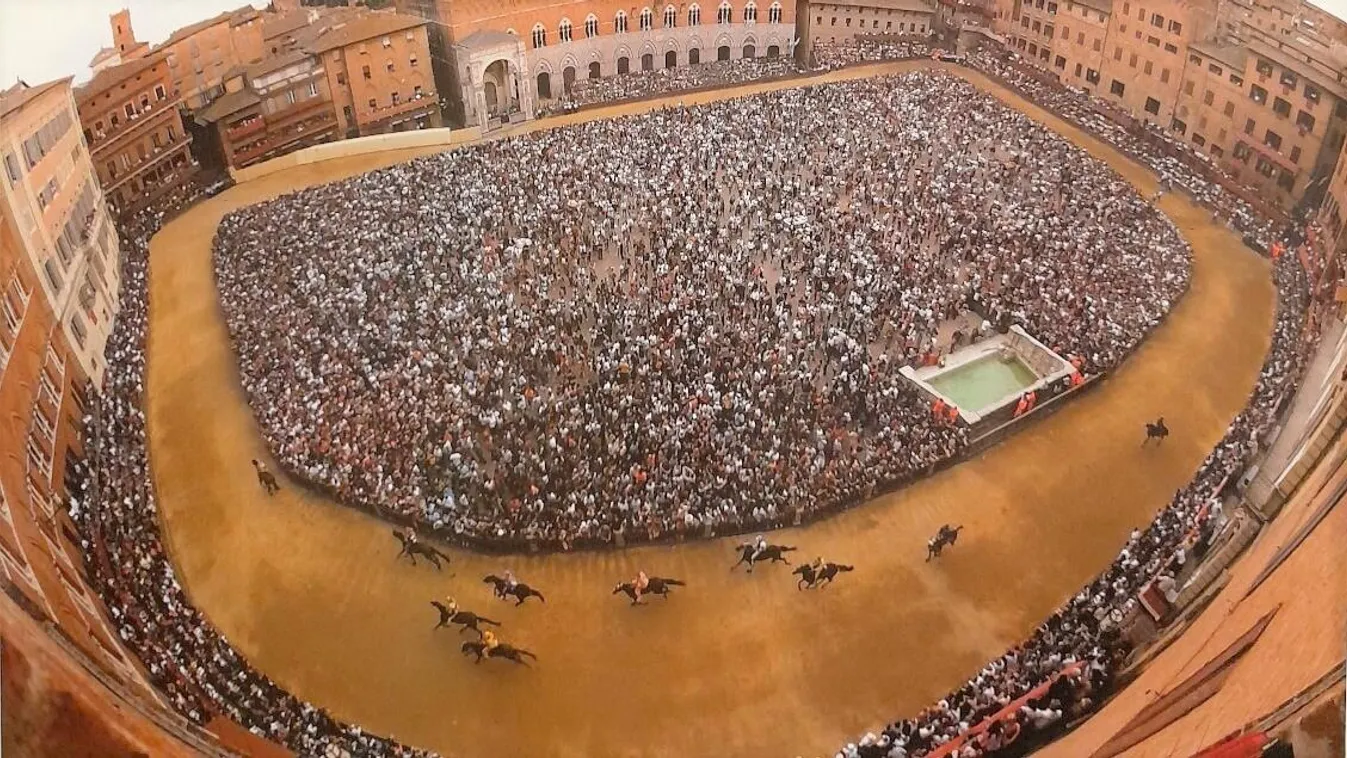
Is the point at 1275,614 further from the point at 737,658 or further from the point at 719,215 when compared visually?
the point at 719,215

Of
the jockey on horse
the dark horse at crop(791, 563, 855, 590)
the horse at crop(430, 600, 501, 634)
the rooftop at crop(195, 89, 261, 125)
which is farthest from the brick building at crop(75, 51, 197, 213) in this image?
the dark horse at crop(791, 563, 855, 590)

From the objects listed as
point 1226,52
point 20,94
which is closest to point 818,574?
point 20,94

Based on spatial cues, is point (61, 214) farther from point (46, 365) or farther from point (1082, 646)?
point (1082, 646)

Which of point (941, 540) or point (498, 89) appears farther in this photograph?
point (498, 89)

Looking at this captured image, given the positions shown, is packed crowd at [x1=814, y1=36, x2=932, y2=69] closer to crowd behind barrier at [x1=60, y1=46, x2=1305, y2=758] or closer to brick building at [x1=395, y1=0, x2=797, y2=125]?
brick building at [x1=395, y1=0, x2=797, y2=125]

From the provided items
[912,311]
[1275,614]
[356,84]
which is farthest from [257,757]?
[356,84]
